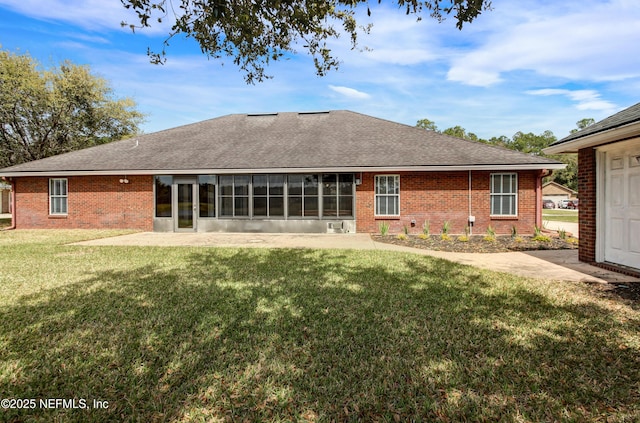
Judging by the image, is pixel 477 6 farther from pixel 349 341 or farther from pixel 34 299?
pixel 34 299

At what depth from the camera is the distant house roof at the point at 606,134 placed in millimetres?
5836

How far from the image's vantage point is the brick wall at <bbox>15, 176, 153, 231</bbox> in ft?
49.5

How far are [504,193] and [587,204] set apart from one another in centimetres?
599

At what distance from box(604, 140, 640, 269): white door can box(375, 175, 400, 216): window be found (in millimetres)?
7404

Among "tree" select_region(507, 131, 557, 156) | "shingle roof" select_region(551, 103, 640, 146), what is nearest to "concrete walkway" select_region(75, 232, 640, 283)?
"shingle roof" select_region(551, 103, 640, 146)

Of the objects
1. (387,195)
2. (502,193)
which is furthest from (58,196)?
(502,193)

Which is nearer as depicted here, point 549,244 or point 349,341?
point 349,341

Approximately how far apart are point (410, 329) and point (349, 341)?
0.81 meters


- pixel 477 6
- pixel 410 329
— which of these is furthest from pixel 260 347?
pixel 477 6

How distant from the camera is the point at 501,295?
202 inches

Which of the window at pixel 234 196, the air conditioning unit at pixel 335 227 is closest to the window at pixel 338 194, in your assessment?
the air conditioning unit at pixel 335 227

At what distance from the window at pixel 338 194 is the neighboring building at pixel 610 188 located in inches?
294

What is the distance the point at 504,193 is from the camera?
1343 cm

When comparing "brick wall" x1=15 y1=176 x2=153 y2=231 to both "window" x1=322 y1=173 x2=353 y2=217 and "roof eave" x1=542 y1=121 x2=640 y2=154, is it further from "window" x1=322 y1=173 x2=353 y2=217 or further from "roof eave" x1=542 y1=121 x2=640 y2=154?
"roof eave" x1=542 y1=121 x2=640 y2=154
